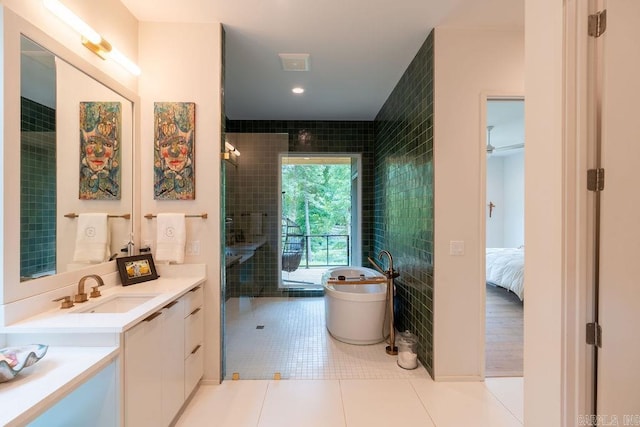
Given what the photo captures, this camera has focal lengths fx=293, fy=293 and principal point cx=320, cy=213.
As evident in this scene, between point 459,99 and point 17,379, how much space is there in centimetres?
302

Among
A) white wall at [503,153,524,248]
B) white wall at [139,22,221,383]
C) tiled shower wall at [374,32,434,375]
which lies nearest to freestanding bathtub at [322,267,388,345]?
tiled shower wall at [374,32,434,375]

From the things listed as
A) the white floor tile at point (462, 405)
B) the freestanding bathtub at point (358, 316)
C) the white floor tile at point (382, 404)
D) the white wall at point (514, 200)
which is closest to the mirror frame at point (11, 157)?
the white floor tile at point (382, 404)

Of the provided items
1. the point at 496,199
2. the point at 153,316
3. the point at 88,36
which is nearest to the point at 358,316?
the point at 153,316

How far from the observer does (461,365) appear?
2.41m

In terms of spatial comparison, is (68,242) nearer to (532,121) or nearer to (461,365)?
(532,121)

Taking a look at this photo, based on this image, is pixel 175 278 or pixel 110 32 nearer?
pixel 110 32

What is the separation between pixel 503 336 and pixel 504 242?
15.4 feet

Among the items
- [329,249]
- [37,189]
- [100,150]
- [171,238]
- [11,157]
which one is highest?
[100,150]

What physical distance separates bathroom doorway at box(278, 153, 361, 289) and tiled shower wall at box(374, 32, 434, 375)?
122 centimetres

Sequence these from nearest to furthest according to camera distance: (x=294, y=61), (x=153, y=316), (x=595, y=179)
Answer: (x=595, y=179) < (x=153, y=316) < (x=294, y=61)

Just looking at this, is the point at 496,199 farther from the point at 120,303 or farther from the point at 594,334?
the point at 120,303

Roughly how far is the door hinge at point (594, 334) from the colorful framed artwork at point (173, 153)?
250 centimetres

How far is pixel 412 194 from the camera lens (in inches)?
116

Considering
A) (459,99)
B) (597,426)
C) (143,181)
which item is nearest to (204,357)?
(143,181)
